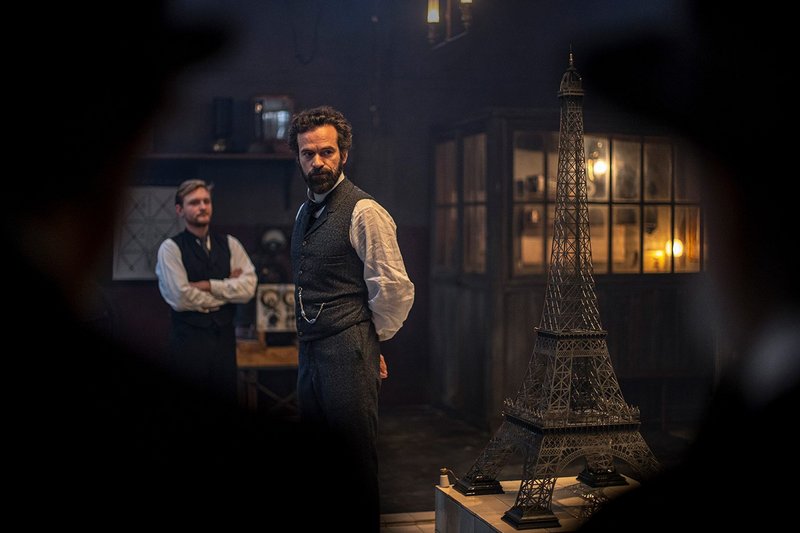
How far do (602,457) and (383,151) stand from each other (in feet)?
13.8

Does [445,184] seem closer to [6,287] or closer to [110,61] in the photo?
[110,61]

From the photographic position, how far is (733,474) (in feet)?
16.1

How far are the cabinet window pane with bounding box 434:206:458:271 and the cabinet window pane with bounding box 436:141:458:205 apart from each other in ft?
0.28

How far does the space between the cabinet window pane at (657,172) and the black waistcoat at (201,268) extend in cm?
334

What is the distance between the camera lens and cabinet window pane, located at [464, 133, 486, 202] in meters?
7.76

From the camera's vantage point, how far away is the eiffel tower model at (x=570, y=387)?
14.3ft

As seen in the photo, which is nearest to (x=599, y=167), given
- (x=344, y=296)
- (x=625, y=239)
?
(x=625, y=239)

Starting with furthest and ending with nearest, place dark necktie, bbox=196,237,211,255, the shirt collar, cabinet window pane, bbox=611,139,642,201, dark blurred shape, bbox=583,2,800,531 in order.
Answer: cabinet window pane, bbox=611,139,642,201 < dark blurred shape, bbox=583,2,800,531 < dark necktie, bbox=196,237,211,255 < the shirt collar

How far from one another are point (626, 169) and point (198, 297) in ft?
11.4

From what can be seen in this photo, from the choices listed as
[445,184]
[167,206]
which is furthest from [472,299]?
[167,206]

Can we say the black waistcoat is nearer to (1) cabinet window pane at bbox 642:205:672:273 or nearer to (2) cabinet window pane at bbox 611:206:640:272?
(2) cabinet window pane at bbox 611:206:640:272

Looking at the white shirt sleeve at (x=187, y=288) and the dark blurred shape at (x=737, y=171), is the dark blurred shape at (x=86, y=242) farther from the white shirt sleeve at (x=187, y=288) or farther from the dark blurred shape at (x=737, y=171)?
the dark blurred shape at (x=737, y=171)

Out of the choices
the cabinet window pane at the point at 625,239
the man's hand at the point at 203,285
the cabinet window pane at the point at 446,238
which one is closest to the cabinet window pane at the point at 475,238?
the cabinet window pane at the point at 446,238

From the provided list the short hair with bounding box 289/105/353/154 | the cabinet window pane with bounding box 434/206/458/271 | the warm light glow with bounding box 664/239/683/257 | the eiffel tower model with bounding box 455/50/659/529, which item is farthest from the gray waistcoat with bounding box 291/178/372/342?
the warm light glow with bounding box 664/239/683/257
